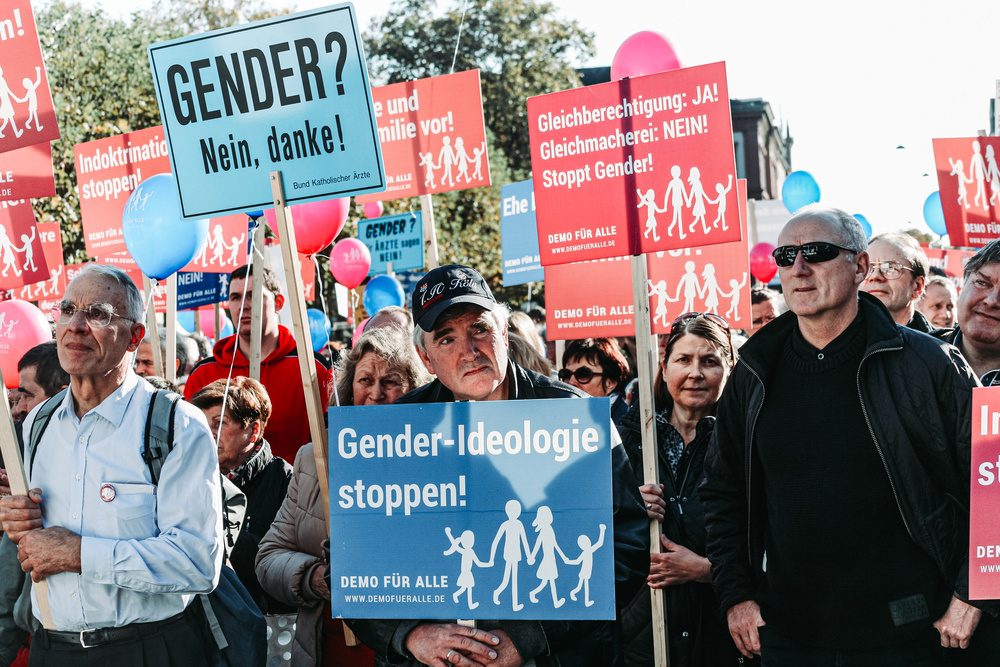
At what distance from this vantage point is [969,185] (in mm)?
6328

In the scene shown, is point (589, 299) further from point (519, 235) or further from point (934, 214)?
point (934, 214)

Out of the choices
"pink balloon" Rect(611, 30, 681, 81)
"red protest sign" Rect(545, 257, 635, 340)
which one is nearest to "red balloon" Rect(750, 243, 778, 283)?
"red protest sign" Rect(545, 257, 635, 340)

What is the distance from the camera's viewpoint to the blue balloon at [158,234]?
218 inches

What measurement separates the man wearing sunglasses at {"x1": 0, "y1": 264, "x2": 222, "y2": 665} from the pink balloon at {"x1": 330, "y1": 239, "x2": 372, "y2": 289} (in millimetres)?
8202

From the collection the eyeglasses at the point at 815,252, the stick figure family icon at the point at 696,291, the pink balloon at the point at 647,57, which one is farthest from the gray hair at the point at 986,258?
the stick figure family icon at the point at 696,291

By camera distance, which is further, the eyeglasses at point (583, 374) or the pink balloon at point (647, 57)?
the eyeglasses at point (583, 374)

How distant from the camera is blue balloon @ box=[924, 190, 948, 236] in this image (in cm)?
1115

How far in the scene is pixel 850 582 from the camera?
107 inches

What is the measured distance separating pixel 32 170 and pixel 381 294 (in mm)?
6298

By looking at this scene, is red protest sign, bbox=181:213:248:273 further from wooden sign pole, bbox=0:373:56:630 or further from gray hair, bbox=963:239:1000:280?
gray hair, bbox=963:239:1000:280

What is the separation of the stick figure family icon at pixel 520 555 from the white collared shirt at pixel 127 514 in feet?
2.30

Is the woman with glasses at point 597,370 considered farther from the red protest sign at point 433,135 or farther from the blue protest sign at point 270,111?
the blue protest sign at point 270,111

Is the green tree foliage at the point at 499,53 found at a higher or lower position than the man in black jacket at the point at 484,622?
higher

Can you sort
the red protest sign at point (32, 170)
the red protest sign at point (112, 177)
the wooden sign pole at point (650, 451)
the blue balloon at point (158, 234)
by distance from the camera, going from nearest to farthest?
the wooden sign pole at point (650, 451), the red protest sign at point (32, 170), the blue balloon at point (158, 234), the red protest sign at point (112, 177)
